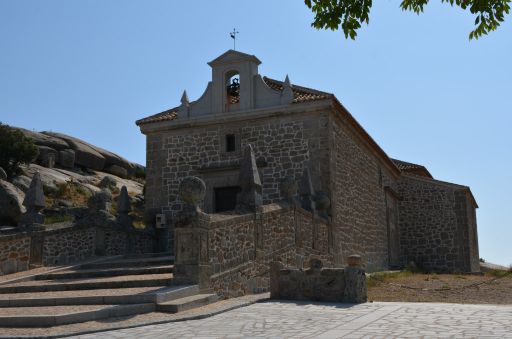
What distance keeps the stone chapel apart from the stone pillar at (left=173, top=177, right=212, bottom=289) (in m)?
5.97

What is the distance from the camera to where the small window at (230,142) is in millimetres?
17880

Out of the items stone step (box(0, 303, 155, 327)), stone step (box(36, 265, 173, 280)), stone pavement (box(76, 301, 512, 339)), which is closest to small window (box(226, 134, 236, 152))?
stone step (box(36, 265, 173, 280))

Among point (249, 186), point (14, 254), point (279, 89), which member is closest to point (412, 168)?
point (279, 89)

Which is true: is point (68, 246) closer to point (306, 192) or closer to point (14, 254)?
point (14, 254)

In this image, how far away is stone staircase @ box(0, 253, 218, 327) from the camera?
A: 8.63 meters

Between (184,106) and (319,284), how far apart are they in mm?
9891

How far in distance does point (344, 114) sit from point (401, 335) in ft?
38.5

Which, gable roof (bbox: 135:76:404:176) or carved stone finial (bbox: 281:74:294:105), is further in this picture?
carved stone finial (bbox: 281:74:294:105)

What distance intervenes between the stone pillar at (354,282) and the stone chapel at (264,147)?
578cm

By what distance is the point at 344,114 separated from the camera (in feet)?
58.2

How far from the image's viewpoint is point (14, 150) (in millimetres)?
31469

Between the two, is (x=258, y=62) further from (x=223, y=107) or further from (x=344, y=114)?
(x=344, y=114)

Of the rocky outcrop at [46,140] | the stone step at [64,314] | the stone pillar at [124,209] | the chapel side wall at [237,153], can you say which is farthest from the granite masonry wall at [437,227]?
the rocky outcrop at [46,140]

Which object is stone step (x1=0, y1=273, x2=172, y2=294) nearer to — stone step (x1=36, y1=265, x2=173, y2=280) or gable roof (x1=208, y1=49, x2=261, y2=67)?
stone step (x1=36, y1=265, x2=173, y2=280)
